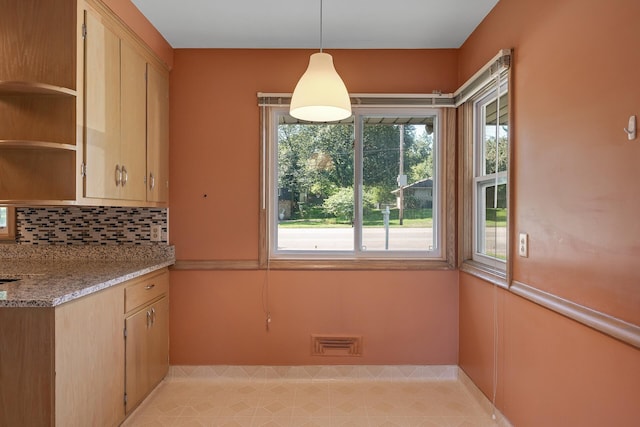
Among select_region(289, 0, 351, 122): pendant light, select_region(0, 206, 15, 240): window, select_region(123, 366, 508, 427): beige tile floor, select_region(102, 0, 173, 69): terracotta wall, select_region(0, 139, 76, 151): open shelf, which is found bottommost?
select_region(123, 366, 508, 427): beige tile floor

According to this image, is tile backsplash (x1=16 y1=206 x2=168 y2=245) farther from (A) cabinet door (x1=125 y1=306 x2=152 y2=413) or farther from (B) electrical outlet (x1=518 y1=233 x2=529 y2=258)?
(B) electrical outlet (x1=518 y1=233 x2=529 y2=258)

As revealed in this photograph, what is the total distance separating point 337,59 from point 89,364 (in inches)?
96.4

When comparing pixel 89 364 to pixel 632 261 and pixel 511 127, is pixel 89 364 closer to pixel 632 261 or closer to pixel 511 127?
pixel 632 261

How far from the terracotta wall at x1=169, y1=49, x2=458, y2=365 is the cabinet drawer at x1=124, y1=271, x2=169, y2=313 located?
16cm

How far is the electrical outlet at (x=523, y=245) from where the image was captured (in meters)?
1.92

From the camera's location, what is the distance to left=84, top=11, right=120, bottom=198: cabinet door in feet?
6.36

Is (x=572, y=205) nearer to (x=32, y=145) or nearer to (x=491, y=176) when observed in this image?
(x=491, y=176)

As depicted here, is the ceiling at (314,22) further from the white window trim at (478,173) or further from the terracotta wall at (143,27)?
the white window trim at (478,173)

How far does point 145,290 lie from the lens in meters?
2.44

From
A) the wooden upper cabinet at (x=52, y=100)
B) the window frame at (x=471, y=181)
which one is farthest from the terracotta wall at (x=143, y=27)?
the window frame at (x=471, y=181)

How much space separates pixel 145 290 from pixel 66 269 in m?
0.44

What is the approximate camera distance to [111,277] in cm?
200

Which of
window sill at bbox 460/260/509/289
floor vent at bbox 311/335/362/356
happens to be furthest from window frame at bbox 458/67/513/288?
floor vent at bbox 311/335/362/356

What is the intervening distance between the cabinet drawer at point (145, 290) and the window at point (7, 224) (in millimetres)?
1033
